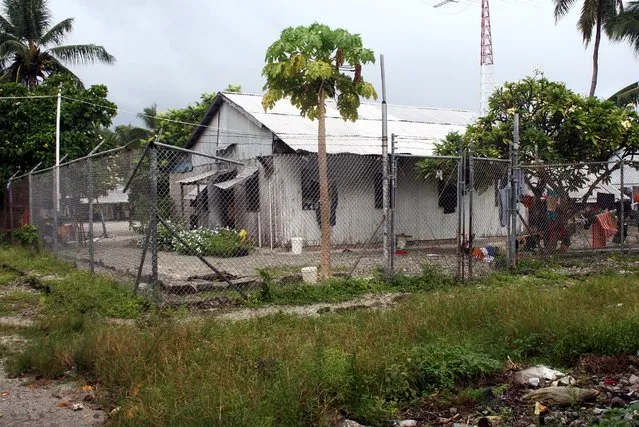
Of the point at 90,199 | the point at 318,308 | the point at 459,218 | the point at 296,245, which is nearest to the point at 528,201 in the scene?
the point at 459,218

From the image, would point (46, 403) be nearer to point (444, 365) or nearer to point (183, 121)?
point (444, 365)

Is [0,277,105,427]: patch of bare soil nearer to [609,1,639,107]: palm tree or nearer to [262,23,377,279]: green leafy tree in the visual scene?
[262,23,377,279]: green leafy tree

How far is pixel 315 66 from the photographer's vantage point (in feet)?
30.1

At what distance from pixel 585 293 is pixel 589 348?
8.17 feet

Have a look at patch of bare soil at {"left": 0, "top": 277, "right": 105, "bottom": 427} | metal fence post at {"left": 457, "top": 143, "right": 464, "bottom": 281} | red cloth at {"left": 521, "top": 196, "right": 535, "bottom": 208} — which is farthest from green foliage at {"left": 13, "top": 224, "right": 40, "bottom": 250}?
red cloth at {"left": 521, "top": 196, "right": 535, "bottom": 208}

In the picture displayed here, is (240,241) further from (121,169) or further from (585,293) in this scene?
(585,293)

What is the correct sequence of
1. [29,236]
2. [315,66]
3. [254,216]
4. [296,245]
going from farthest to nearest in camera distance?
[254,216] → [29,236] → [296,245] → [315,66]

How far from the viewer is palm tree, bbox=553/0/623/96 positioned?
24.1 m

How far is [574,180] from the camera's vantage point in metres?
13.1

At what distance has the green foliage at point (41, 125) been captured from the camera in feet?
59.8

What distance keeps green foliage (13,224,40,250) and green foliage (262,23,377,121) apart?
26.0 ft

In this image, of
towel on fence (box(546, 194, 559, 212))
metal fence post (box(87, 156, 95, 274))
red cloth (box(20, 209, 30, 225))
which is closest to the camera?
metal fence post (box(87, 156, 95, 274))

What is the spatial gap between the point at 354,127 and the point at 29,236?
30.9 ft

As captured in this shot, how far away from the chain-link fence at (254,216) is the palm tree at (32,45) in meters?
10.8
